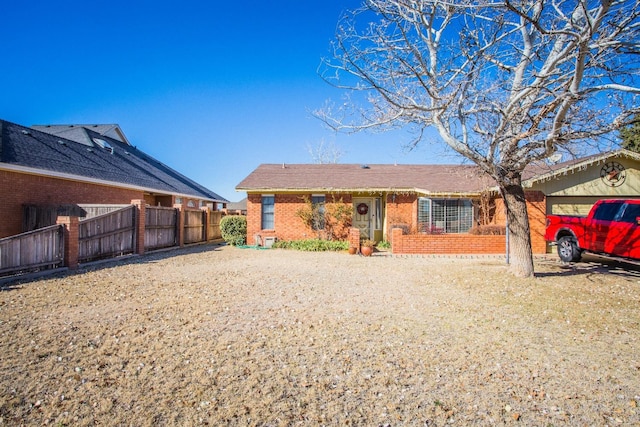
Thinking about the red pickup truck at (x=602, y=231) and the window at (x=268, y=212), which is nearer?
the red pickup truck at (x=602, y=231)

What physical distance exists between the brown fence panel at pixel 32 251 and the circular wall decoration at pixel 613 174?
1888 cm

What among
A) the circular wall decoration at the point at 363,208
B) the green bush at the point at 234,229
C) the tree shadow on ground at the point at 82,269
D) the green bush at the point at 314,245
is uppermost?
the circular wall decoration at the point at 363,208

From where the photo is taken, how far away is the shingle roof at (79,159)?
43.5ft

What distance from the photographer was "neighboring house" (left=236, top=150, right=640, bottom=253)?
13789 millimetres

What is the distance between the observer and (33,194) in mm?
13164

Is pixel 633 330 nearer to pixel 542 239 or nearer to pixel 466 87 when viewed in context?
pixel 466 87

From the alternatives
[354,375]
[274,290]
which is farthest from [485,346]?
[274,290]

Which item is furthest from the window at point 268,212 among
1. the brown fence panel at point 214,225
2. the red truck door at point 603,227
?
the red truck door at point 603,227

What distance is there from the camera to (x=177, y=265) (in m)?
11.0

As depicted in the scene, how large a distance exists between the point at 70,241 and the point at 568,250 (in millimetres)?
15302

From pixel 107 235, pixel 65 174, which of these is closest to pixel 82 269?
pixel 107 235

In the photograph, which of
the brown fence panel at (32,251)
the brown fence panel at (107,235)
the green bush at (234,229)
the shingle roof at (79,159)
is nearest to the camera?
the brown fence panel at (32,251)

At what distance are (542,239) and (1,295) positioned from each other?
17.1m

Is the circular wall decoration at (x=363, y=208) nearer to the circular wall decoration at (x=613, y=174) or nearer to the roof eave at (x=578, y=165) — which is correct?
the roof eave at (x=578, y=165)
